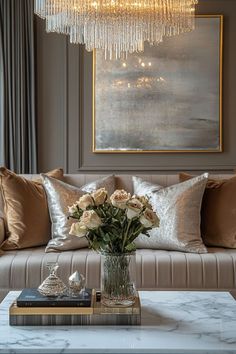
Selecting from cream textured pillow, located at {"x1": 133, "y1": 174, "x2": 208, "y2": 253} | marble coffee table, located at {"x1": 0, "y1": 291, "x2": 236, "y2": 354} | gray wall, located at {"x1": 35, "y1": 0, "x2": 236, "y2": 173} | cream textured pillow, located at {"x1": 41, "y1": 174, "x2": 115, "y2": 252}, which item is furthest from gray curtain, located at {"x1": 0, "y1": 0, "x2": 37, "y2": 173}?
marble coffee table, located at {"x1": 0, "y1": 291, "x2": 236, "y2": 354}

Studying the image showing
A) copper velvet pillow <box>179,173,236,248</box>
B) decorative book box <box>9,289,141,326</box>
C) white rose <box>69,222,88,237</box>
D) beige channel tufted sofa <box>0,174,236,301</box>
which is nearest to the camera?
decorative book box <box>9,289,141,326</box>

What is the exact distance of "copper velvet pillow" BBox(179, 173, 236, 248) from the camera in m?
3.24

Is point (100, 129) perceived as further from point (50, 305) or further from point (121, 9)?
point (50, 305)

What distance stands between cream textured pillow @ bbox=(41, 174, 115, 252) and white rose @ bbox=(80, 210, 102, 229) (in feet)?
3.83

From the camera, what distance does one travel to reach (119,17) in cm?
280

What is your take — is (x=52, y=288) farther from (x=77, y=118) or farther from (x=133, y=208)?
(x=77, y=118)

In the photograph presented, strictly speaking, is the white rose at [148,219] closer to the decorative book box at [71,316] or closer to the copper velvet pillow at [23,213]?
the decorative book box at [71,316]

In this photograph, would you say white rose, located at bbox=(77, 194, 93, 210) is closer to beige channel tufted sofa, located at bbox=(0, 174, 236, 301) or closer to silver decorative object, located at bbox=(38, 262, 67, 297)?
silver decorative object, located at bbox=(38, 262, 67, 297)

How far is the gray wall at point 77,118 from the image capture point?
4711 mm

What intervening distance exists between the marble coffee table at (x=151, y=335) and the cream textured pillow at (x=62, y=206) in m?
0.98

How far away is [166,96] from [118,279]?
9.59ft

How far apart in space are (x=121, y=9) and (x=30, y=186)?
1.22 m

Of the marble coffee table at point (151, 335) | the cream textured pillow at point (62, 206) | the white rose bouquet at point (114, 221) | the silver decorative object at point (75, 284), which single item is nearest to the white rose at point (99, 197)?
the white rose bouquet at point (114, 221)

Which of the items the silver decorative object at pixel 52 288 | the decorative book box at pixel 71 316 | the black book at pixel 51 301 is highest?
the silver decorative object at pixel 52 288
